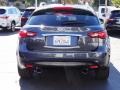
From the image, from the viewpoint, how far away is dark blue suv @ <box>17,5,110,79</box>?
6.80m

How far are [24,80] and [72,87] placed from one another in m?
1.21

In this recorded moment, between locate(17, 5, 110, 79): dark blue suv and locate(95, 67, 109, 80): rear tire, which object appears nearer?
locate(17, 5, 110, 79): dark blue suv

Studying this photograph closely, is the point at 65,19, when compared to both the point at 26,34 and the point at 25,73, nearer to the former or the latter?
the point at 26,34

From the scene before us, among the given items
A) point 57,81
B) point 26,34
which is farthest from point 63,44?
point 57,81

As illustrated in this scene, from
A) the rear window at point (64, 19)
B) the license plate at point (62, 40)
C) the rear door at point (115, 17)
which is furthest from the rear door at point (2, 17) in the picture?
the license plate at point (62, 40)

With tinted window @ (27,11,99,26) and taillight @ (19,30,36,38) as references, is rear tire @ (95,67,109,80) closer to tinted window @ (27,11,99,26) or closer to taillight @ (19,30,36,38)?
tinted window @ (27,11,99,26)

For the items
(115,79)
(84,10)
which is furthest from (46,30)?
(115,79)

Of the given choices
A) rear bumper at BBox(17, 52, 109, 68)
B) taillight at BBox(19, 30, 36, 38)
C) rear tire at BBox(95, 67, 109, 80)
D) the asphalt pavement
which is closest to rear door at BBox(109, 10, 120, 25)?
the asphalt pavement

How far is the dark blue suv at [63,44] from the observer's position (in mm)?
6797

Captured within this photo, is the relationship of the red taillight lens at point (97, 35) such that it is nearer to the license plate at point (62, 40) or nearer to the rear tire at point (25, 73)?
the license plate at point (62, 40)

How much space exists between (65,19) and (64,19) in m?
0.02

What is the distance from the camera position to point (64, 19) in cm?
719

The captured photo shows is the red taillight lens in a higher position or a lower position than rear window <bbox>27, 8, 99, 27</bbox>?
lower

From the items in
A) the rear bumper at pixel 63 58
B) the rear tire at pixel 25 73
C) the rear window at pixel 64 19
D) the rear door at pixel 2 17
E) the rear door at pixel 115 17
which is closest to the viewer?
the rear bumper at pixel 63 58
